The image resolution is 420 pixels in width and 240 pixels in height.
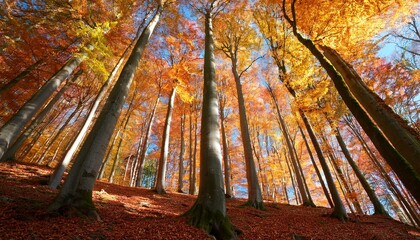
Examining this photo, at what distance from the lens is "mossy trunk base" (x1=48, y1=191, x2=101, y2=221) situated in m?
3.18

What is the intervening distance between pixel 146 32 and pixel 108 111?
12.7 feet

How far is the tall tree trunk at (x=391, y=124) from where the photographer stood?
303 centimetres

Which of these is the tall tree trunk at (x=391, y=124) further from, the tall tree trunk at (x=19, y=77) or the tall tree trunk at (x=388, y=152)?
the tall tree trunk at (x=19, y=77)

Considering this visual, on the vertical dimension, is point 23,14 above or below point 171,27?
below

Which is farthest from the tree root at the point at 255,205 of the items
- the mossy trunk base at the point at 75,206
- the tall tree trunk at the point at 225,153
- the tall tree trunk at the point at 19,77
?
the tall tree trunk at the point at 19,77

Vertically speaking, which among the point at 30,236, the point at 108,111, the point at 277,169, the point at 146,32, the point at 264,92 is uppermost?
the point at 264,92

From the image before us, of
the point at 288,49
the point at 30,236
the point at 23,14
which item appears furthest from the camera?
the point at 288,49

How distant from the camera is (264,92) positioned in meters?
16.7

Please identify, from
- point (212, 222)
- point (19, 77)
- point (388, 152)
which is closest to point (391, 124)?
point (388, 152)

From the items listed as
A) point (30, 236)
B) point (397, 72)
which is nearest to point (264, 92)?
point (397, 72)

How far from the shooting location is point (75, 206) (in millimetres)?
3346

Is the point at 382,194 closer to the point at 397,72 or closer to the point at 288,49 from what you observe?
the point at 397,72

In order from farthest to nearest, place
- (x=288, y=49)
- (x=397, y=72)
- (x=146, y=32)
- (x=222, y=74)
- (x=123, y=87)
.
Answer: (x=222, y=74)
(x=397, y=72)
(x=288, y=49)
(x=146, y=32)
(x=123, y=87)

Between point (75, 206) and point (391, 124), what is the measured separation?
5.57 meters
